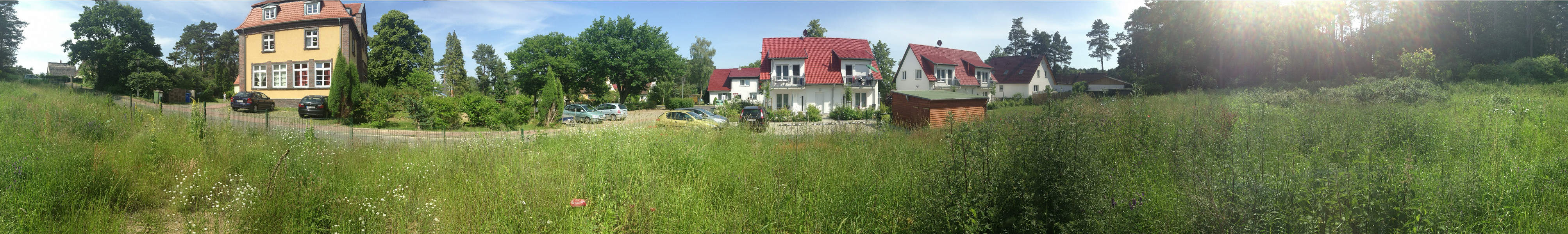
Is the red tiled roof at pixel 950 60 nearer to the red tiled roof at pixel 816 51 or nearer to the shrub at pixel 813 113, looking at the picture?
the red tiled roof at pixel 816 51

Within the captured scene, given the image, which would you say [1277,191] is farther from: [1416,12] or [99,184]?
[1416,12]

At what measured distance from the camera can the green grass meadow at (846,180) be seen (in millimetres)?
3156

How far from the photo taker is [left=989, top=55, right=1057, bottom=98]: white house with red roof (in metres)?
47.3

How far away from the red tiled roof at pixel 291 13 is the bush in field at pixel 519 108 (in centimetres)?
1826

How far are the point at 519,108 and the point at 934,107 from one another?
12.4m

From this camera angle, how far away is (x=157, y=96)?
13797mm

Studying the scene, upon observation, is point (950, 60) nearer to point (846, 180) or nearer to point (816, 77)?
point (816, 77)

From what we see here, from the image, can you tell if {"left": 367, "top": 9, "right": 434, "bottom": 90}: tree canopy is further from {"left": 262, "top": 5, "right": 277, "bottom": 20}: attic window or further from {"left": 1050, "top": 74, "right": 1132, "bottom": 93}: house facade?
{"left": 1050, "top": 74, "right": 1132, "bottom": 93}: house facade

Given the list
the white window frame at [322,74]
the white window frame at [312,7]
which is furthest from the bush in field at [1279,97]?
the white window frame at [312,7]

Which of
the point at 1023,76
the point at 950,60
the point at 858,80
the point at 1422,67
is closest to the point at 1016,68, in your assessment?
the point at 1023,76

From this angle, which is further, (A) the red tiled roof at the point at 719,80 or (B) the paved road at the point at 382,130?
(A) the red tiled roof at the point at 719,80

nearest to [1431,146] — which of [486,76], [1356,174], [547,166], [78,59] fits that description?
[1356,174]

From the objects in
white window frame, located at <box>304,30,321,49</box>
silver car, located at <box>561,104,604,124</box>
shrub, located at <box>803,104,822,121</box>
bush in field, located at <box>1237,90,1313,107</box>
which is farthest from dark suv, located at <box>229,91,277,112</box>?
bush in field, located at <box>1237,90,1313,107</box>

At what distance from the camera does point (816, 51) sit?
118 ft
